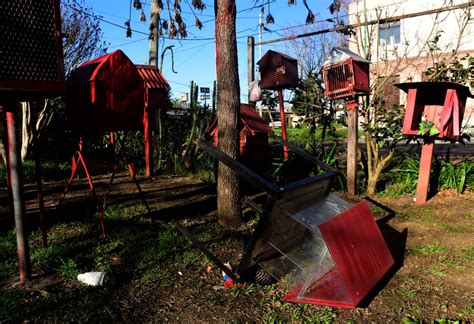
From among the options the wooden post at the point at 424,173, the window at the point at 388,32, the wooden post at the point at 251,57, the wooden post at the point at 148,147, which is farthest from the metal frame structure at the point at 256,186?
the wooden post at the point at 251,57

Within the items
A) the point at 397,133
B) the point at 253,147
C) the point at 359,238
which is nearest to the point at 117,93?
the point at 359,238

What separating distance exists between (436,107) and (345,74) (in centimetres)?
146

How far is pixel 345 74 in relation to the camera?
650 cm

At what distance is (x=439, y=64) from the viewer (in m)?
7.35

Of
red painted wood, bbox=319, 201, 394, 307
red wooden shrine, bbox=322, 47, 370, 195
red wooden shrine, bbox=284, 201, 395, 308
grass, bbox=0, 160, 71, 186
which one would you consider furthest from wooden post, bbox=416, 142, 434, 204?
grass, bbox=0, 160, 71, 186

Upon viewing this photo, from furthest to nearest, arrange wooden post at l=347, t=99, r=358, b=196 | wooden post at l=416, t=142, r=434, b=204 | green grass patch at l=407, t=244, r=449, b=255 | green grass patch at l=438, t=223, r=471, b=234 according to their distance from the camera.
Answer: wooden post at l=347, t=99, r=358, b=196, wooden post at l=416, t=142, r=434, b=204, green grass patch at l=438, t=223, r=471, b=234, green grass patch at l=407, t=244, r=449, b=255

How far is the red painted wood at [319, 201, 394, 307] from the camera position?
297cm

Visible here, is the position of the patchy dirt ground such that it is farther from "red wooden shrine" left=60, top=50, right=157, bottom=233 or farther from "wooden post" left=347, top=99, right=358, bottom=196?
"wooden post" left=347, top=99, right=358, bottom=196

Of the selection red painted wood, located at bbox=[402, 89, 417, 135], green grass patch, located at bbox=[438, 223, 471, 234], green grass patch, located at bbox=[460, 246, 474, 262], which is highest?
red painted wood, located at bbox=[402, 89, 417, 135]

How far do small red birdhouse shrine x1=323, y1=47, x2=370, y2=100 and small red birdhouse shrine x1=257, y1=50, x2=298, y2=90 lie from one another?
A: 41.8 inches

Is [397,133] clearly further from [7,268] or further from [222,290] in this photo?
[7,268]

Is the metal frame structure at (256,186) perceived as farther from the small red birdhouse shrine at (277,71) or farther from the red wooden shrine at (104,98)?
the small red birdhouse shrine at (277,71)

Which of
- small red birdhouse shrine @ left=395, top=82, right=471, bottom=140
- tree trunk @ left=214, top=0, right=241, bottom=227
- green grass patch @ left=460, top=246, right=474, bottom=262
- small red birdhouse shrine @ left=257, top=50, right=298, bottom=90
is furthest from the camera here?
small red birdhouse shrine @ left=257, top=50, right=298, bottom=90

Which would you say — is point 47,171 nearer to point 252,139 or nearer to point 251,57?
point 252,139
